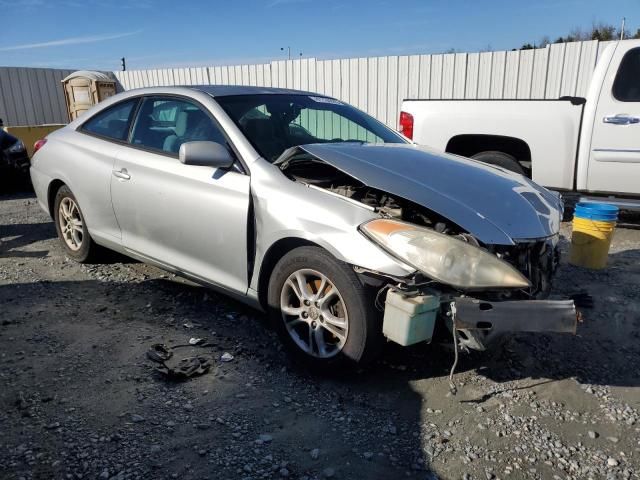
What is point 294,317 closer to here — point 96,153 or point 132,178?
point 132,178

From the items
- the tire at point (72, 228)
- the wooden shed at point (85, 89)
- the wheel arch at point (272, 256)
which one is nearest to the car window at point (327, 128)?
the wheel arch at point (272, 256)

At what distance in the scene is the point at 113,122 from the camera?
14.7ft

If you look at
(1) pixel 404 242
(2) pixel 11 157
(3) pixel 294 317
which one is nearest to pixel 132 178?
(3) pixel 294 317

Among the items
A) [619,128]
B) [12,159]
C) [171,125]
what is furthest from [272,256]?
[12,159]

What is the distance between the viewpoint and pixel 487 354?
337 cm

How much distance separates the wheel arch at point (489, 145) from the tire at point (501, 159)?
152mm

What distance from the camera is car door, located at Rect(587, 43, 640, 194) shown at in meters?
5.73

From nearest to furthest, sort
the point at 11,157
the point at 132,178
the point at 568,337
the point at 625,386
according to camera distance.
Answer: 1. the point at 625,386
2. the point at 568,337
3. the point at 132,178
4. the point at 11,157

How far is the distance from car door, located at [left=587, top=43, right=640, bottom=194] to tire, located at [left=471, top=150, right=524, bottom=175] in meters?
0.82

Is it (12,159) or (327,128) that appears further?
(12,159)

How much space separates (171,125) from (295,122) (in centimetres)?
96

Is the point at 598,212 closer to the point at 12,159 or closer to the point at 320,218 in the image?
the point at 320,218

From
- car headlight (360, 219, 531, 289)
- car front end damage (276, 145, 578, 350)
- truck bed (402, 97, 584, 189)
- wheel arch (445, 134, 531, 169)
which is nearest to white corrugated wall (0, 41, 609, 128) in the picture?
wheel arch (445, 134, 531, 169)

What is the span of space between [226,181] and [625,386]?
2.71 m
